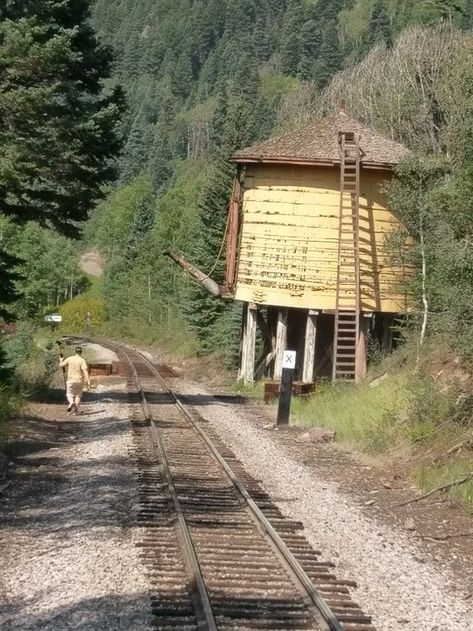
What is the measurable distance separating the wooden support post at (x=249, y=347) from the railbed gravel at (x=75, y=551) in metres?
15.7

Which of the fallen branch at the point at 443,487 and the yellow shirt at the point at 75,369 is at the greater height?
the yellow shirt at the point at 75,369

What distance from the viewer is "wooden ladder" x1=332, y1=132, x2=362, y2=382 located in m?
27.9

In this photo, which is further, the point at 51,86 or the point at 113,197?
the point at 113,197

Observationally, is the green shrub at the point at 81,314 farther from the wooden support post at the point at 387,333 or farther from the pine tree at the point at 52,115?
the pine tree at the point at 52,115

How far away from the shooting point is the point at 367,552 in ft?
33.2

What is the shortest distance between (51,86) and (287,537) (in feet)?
39.8

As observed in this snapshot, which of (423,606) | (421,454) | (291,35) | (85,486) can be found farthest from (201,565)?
(291,35)

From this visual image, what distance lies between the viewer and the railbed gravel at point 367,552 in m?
7.99

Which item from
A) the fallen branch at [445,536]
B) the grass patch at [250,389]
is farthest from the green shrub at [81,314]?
the fallen branch at [445,536]

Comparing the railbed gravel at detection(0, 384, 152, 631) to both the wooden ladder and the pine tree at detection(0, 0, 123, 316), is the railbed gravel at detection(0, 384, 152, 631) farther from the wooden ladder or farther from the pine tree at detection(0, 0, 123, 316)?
the wooden ladder

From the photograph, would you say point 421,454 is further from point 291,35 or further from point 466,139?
point 291,35

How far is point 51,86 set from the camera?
19562 mm

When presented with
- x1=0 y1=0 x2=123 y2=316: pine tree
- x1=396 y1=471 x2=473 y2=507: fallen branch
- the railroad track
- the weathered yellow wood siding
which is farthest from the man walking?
x1=396 y1=471 x2=473 y2=507: fallen branch

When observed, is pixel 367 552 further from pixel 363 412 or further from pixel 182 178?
pixel 182 178
